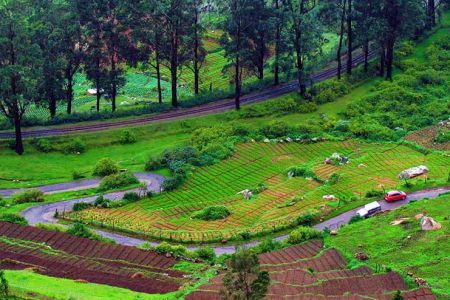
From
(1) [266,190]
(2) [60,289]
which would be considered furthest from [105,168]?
(2) [60,289]

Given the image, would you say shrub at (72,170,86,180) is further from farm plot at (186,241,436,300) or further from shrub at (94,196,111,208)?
farm plot at (186,241,436,300)

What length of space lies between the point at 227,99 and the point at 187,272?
180 feet

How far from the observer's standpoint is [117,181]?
86.2 metres

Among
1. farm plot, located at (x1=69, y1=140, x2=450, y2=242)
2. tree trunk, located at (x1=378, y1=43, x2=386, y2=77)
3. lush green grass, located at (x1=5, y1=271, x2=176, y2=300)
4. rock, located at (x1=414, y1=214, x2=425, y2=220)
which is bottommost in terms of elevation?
farm plot, located at (x1=69, y1=140, x2=450, y2=242)

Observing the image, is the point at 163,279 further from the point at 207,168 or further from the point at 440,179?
the point at 440,179

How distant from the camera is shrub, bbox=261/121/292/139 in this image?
332ft

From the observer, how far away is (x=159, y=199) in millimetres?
83500

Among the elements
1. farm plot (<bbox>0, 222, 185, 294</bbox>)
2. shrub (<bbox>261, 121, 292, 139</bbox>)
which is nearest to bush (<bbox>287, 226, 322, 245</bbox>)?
farm plot (<bbox>0, 222, 185, 294</bbox>)

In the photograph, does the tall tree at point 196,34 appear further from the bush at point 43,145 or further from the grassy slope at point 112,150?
the bush at point 43,145

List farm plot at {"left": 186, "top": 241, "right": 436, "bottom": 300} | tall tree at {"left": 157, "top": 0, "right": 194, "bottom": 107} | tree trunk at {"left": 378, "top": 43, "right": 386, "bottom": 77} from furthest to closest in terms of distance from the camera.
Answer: tree trunk at {"left": 378, "top": 43, "right": 386, "bottom": 77} < tall tree at {"left": 157, "top": 0, "right": 194, "bottom": 107} < farm plot at {"left": 186, "top": 241, "right": 436, "bottom": 300}

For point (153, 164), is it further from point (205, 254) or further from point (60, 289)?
point (60, 289)

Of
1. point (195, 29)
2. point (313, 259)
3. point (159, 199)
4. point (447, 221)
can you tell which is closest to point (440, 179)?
point (447, 221)

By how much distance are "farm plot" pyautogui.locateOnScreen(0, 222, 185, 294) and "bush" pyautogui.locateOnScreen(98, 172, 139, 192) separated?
14651 millimetres

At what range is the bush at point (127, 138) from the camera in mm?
101062
